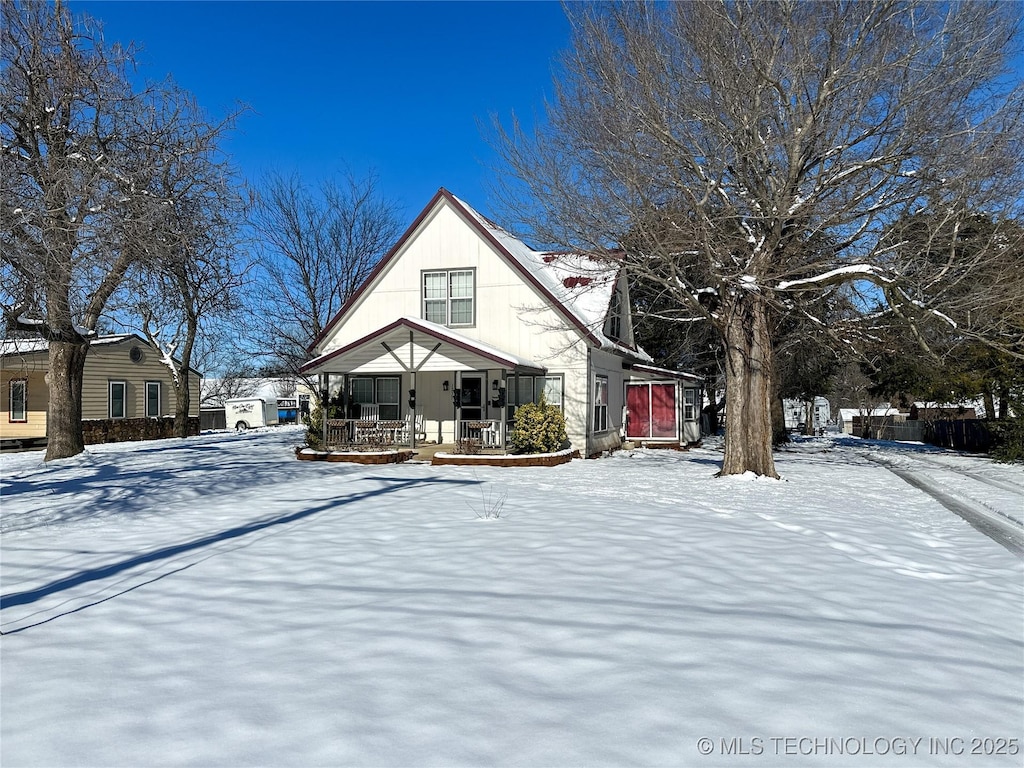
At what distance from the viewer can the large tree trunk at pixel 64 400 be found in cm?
1694

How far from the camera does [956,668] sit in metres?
4.17

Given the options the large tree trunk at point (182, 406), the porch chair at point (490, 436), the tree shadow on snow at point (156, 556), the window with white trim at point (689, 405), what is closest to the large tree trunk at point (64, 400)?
the porch chair at point (490, 436)

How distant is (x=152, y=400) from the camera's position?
1162 inches

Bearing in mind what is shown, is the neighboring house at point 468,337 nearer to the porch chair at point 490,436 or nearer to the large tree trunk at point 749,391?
the porch chair at point 490,436

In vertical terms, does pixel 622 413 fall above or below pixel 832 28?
below

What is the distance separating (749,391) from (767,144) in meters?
5.07

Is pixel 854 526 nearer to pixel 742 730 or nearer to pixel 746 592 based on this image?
pixel 746 592

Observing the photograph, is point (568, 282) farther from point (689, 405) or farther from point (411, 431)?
point (689, 405)

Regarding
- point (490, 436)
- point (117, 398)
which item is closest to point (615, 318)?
point (490, 436)

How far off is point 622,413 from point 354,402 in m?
9.42

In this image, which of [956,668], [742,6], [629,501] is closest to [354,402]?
[629,501]

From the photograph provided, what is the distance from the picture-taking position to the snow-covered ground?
3211mm

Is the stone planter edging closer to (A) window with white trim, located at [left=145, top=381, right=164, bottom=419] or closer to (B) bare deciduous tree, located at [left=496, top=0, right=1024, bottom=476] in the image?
(B) bare deciduous tree, located at [left=496, top=0, right=1024, bottom=476]

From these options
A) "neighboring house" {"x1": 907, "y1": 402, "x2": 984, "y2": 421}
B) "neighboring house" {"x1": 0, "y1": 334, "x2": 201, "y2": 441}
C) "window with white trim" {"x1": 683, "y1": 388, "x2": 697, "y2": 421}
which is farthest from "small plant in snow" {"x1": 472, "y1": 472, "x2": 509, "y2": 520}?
"neighboring house" {"x1": 907, "y1": 402, "x2": 984, "y2": 421}
